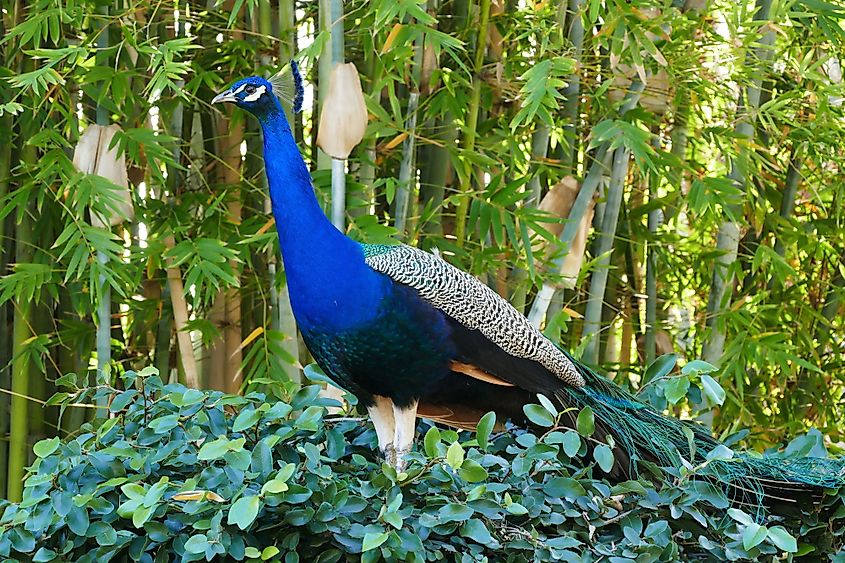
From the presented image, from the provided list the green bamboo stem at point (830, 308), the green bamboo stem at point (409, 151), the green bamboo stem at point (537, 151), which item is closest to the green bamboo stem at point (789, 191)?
the green bamboo stem at point (830, 308)

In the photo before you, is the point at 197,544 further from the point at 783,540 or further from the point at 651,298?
the point at 651,298

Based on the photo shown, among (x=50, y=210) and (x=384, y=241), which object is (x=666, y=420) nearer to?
(x=384, y=241)

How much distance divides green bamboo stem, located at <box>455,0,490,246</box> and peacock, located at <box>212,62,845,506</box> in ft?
1.79

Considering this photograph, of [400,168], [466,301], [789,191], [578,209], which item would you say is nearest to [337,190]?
[400,168]

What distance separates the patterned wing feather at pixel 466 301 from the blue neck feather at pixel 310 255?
4 centimetres

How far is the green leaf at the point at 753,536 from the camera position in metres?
1.37

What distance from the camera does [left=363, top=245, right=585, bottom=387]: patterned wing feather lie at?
181cm

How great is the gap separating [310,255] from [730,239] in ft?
4.20

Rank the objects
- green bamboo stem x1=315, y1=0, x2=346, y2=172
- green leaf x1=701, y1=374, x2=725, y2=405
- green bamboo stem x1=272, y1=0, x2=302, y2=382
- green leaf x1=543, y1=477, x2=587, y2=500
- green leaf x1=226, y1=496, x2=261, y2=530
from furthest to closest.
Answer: green bamboo stem x1=272, y1=0, x2=302, y2=382
green bamboo stem x1=315, y1=0, x2=346, y2=172
green leaf x1=701, y1=374, x2=725, y2=405
green leaf x1=543, y1=477, x2=587, y2=500
green leaf x1=226, y1=496, x2=261, y2=530

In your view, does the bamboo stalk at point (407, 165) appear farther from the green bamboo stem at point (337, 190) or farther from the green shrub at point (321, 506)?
the green shrub at point (321, 506)

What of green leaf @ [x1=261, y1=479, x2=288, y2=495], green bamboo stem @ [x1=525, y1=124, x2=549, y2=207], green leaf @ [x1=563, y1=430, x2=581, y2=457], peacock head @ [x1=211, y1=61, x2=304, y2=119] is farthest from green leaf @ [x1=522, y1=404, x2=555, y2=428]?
green bamboo stem @ [x1=525, y1=124, x2=549, y2=207]

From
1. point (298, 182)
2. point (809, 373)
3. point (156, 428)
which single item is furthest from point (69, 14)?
point (809, 373)

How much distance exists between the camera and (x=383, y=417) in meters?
1.83

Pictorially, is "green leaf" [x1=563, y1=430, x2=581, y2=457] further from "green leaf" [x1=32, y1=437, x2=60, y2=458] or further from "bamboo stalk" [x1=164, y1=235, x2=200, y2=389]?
"bamboo stalk" [x1=164, y1=235, x2=200, y2=389]
